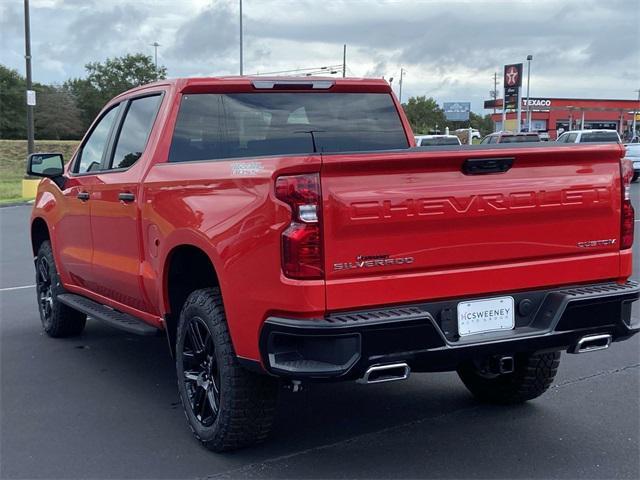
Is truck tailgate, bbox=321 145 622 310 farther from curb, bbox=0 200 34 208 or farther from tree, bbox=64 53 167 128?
tree, bbox=64 53 167 128

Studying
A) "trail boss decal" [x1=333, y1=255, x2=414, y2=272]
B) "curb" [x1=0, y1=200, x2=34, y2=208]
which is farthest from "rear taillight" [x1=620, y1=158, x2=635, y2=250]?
"curb" [x1=0, y1=200, x2=34, y2=208]

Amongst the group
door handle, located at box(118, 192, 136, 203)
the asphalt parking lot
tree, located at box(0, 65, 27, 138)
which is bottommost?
the asphalt parking lot

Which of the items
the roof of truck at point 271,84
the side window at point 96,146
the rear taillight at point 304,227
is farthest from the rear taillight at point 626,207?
the side window at point 96,146

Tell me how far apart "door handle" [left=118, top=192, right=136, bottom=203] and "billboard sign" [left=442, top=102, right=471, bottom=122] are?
92.6 metres

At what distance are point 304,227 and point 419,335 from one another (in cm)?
72

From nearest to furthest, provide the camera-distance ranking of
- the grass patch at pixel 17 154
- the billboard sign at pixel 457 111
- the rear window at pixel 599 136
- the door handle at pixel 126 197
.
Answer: the door handle at pixel 126 197, the rear window at pixel 599 136, the grass patch at pixel 17 154, the billboard sign at pixel 457 111

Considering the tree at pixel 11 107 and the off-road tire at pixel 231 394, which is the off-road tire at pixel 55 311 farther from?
the tree at pixel 11 107

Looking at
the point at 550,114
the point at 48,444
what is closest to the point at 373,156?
the point at 48,444

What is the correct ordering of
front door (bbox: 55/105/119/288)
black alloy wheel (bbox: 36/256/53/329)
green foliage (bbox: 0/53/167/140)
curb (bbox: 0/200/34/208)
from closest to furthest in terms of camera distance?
front door (bbox: 55/105/119/288) → black alloy wheel (bbox: 36/256/53/329) → curb (bbox: 0/200/34/208) → green foliage (bbox: 0/53/167/140)

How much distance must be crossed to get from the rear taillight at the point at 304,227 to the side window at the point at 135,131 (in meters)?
2.03

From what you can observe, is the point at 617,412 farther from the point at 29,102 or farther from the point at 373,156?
the point at 29,102

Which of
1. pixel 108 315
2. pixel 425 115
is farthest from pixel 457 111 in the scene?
pixel 108 315

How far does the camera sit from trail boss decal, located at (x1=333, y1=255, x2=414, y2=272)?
3449mm

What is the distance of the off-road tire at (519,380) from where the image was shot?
4750 millimetres
